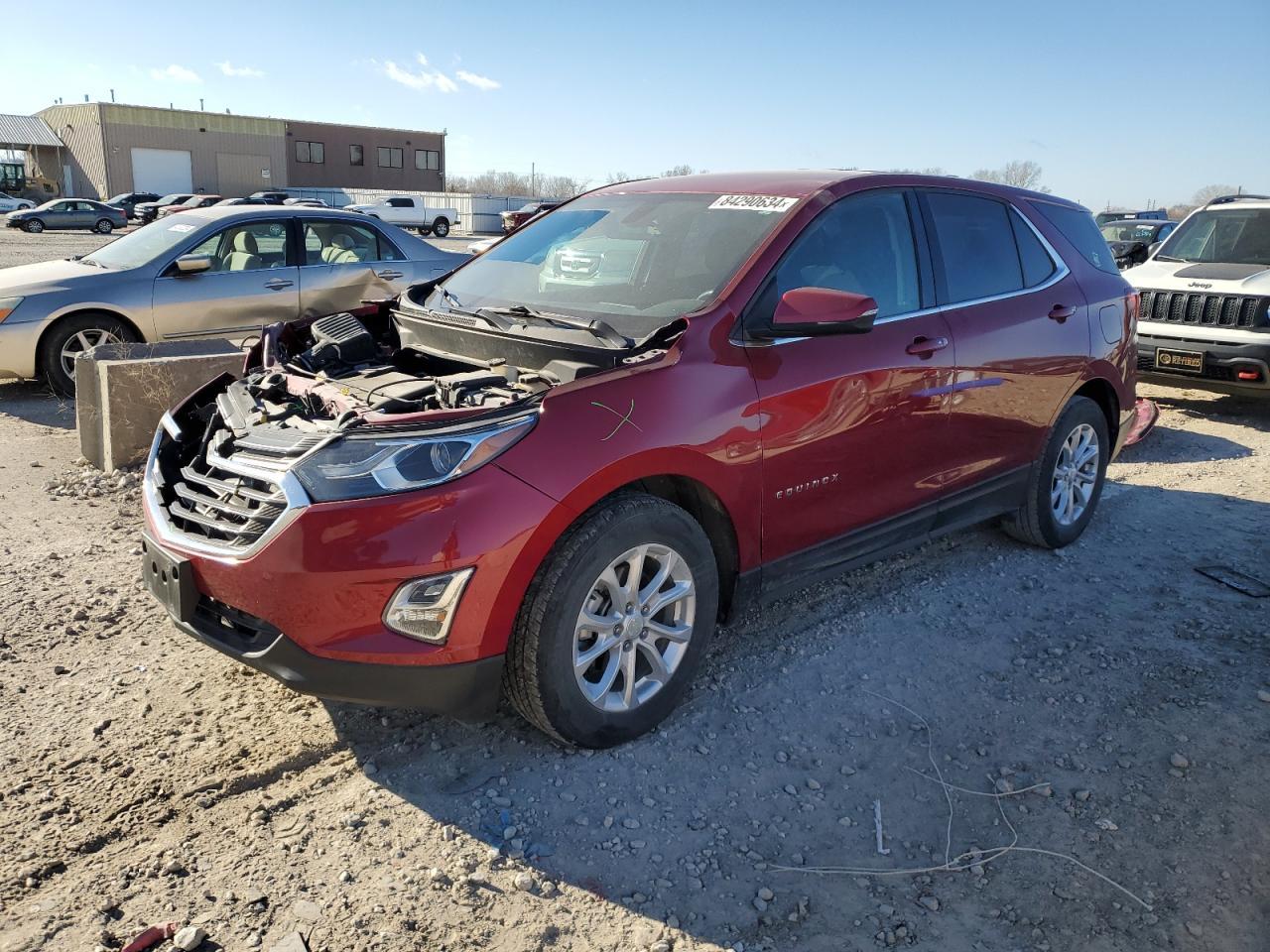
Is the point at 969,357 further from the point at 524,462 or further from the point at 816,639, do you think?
the point at 524,462

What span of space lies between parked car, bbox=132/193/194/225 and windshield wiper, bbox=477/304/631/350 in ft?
137

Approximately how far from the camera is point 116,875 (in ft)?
8.68

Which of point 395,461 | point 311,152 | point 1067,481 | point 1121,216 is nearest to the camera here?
point 395,461

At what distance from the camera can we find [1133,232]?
16.6 m

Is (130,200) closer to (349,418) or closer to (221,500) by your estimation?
(221,500)

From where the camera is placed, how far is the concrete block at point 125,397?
5969mm

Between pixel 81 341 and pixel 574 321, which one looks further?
pixel 81 341

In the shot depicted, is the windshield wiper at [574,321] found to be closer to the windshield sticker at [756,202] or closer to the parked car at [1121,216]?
the windshield sticker at [756,202]

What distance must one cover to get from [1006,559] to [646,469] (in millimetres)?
2888

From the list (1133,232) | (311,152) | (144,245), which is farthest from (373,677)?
(311,152)

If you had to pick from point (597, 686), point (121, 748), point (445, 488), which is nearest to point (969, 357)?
point (597, 686)

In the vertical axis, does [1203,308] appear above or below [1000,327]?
above

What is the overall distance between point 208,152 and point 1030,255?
2751 inches

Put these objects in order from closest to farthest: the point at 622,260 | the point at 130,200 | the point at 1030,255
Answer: the point at 622,260, the point at 1030,255, the point at 130,200
